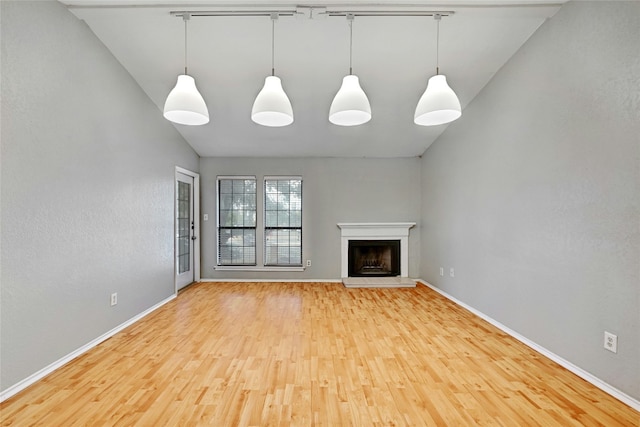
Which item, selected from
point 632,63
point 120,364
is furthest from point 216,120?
point 632,63

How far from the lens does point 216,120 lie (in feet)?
14.8

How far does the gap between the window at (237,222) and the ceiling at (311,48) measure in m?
1.58

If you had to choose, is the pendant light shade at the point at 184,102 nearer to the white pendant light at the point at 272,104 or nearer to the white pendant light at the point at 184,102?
the white pendant light at the point at 184,102

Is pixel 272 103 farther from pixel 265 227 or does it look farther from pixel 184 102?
pixel 265 227

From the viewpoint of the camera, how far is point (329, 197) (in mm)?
5820

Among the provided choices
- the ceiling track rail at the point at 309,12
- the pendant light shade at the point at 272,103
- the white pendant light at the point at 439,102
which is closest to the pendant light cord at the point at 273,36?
the ceiling track rail at the point at 309,12

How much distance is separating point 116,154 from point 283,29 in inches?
87.1

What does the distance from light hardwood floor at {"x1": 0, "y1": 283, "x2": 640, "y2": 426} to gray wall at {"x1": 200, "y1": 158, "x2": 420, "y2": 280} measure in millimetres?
2070

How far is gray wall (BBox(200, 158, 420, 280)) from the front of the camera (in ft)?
18.9

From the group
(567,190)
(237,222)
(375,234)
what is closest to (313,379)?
(567,190)

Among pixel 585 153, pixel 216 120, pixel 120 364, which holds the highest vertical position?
pixel 216 120

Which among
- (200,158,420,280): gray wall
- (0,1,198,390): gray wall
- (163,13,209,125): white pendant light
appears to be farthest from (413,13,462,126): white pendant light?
(200,158,420,280): gray wall

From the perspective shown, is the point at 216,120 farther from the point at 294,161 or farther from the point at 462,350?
the point at 462,350

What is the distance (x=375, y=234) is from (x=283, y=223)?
1.77 meters
